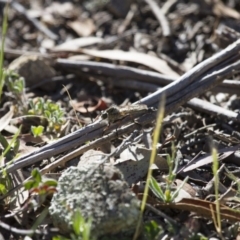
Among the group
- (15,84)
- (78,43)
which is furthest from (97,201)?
(78,43)

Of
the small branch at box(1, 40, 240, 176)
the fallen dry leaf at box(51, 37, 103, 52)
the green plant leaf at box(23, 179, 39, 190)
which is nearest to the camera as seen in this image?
the green plant leaf at box(23, 179, 39, 190)

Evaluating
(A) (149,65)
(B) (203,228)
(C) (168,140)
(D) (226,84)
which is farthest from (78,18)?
(B) (203,228)

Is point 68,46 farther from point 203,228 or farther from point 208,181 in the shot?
point 203,228

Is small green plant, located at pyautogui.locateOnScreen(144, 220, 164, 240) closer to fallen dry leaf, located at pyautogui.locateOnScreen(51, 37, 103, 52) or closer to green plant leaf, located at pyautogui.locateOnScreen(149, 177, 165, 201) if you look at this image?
green plant leaf, located at pyautogui.locateOnScreen(149, 177, 165, 201)

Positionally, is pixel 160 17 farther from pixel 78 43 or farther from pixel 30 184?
pixel 30 184

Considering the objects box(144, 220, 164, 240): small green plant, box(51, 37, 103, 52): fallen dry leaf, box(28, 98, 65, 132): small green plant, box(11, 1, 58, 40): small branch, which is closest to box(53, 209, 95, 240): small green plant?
box(144, 220, 164, 240): small green plant

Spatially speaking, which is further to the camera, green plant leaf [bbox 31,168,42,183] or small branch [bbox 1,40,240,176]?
small branch [bbox 1,40,240,176]

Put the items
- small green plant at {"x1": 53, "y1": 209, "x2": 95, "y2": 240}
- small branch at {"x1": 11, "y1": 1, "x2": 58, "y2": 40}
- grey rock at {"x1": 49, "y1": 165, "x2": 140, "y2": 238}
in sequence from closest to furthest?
small green plant at {"x1": 53, "y1": 209, "x2": 95, "y2": 240} → grey rock at {"x1": 49, "y1": 165, "x2": 140, "y2": 238} → small branch at {"x1": 11, "y1": 1, "x2": 58, "y2": 40}

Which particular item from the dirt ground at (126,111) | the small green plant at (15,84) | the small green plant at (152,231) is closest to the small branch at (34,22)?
the dirt ground at (126,111)
